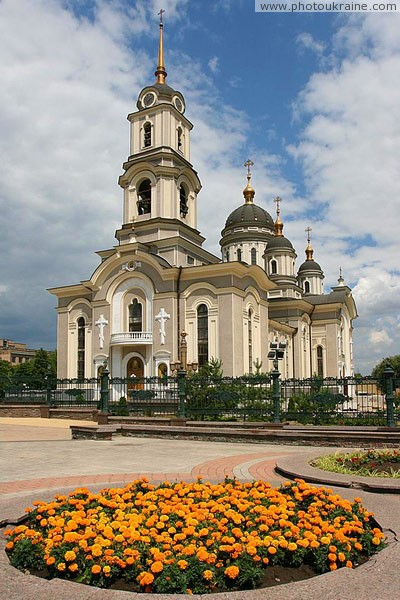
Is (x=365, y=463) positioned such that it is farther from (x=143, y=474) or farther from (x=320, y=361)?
(x=320, y=361)

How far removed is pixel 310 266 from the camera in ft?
180

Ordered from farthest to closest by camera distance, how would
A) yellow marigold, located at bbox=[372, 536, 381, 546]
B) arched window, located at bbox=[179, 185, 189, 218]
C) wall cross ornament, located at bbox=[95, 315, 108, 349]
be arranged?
arched window, located at bbox=[179, 185, 189, 218], wall cross ornament, located at bbox=[95, 315, 108, 349], yellow marigold, located at bbox=[372, 536, 381, 546]

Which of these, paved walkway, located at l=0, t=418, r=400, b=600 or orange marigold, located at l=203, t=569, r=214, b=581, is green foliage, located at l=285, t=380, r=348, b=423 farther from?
orange marigold, located at l=203, t=569, r=214, b=581

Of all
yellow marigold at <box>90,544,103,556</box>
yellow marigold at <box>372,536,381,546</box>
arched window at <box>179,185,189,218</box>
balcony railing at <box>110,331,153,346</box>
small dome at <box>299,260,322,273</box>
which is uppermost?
arched window at <box>179,185,189,218</box>

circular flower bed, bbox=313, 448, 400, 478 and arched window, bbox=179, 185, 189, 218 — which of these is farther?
arched window, bbox=179, 185, 189, 218

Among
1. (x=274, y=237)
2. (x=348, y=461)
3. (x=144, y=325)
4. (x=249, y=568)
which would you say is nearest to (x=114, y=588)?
(x=249, y=568)

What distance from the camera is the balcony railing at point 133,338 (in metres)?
31.1

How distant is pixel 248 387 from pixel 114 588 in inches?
468

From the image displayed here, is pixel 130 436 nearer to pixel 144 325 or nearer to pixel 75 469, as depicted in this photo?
pixel 75 469

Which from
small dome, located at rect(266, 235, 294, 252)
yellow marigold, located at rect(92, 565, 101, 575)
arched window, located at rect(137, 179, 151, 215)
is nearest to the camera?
yellow marigold, located at rect(92, 565, 101, 575)

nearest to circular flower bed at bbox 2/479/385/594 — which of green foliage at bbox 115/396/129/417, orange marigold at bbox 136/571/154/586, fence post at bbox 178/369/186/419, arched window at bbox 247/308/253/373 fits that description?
orange marigold at bbox 136/571/154/586

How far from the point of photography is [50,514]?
14.9ft

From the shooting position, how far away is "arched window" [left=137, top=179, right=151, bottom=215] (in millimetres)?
35750

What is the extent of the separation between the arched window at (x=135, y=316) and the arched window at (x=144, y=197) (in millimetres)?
7000
